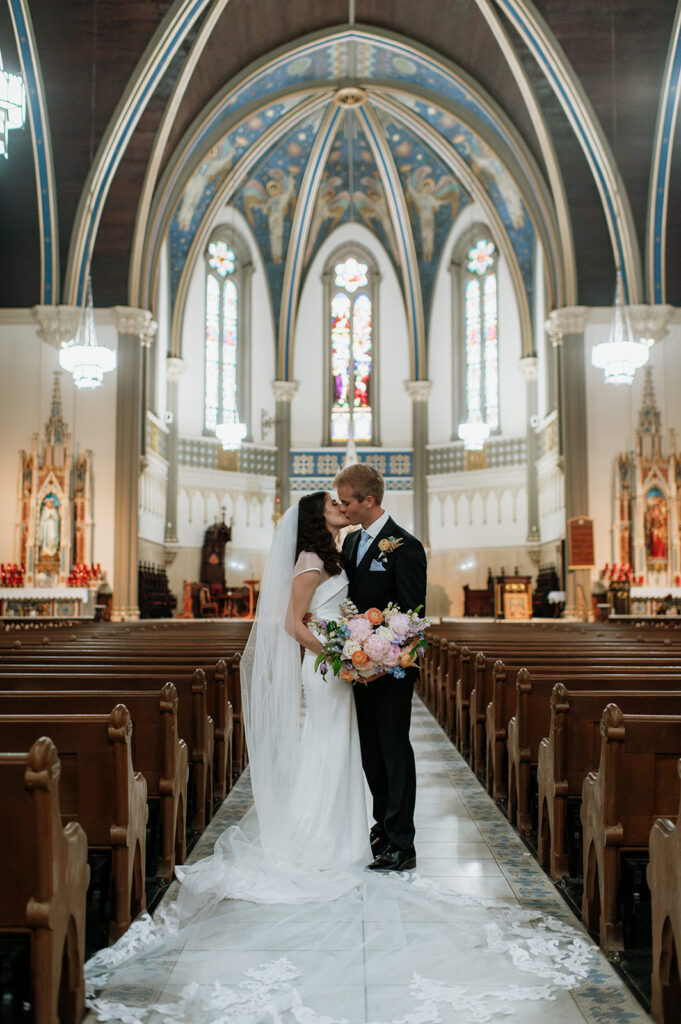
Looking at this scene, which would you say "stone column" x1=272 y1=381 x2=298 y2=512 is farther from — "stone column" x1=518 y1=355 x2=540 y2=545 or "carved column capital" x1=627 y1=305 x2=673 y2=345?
"carved column capital" x1=627 y1=305 x2=673 y2=345

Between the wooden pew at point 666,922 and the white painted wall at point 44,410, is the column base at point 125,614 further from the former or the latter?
the wooden pew at point 666,922

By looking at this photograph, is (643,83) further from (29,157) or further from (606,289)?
(29,157)

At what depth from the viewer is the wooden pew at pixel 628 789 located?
3395 millimetres

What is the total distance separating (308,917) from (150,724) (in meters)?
1.07

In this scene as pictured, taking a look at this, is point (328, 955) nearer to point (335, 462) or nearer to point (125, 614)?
point (125, 614)

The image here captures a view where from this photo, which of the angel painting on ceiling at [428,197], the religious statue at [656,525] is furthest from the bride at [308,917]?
the angel painting on ceiling at [428,197]

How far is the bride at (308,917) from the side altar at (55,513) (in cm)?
1311

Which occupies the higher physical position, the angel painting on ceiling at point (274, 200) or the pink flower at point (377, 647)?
the angel painting on ceiling at point (274, 200)

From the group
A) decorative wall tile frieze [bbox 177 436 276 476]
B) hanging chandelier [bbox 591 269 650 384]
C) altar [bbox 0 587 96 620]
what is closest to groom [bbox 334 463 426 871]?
hanging chandelier [bbox 591 269 650 384]

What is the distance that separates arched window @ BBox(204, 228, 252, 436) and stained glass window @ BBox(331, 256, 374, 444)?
2660 millimetres

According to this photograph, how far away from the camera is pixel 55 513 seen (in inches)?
712

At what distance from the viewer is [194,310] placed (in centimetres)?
2503

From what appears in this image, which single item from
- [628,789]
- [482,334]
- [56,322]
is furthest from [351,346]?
[628,789]

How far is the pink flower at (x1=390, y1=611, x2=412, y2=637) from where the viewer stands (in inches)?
165
